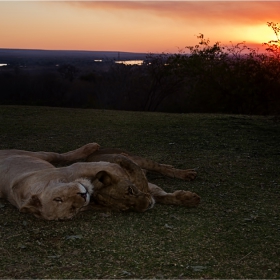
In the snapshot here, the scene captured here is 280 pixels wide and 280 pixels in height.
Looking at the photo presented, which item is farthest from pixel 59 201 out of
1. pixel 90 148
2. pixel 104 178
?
pixel 90 148

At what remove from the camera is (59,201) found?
4355 millimetres

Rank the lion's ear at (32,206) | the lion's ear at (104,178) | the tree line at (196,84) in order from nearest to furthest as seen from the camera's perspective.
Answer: the lion's ear at (32,206)
the lion's ear at (104,178)
the tree line at (196,84)

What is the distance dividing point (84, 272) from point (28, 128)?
7614 millimetres

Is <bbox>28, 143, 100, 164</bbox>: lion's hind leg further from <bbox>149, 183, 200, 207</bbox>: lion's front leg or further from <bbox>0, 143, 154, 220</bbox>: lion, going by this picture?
<bbox>149, 183, 200, 207</bbox>: lion's front leg

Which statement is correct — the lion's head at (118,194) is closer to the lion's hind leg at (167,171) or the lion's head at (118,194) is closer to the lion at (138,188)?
the lion at (138,188)

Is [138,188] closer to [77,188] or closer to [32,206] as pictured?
[77,188]

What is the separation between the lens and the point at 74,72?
136ft

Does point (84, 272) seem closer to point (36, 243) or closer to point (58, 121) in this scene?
point (36, 243)

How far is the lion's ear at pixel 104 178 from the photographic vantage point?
480 centimetres

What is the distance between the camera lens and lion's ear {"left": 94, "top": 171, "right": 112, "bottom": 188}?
4805 mm

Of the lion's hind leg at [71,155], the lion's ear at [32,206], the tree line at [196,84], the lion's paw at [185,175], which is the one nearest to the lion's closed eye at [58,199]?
the lion's ear at [32,206]

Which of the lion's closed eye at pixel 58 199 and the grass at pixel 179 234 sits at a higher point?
the lion's closed eye at pixel 58 199

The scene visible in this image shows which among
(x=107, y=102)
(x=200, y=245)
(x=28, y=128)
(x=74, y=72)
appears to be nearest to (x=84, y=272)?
(x=200, y=245)

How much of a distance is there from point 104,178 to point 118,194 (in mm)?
208
